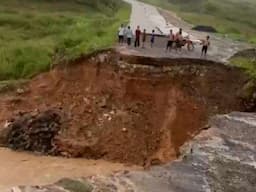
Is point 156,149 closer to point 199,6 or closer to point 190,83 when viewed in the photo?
point 190,83

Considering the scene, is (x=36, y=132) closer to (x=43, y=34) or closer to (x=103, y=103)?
(x=103, y=103)

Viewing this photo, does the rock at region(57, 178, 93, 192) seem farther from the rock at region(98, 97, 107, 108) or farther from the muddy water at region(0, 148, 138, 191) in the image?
the rock at region(98, 97, 107, 108)

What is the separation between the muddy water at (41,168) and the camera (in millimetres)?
21672

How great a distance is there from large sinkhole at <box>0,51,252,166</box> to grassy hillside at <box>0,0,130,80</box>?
2735 mm

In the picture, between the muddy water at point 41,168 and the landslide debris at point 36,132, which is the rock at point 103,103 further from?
the muddy water at point 41,168

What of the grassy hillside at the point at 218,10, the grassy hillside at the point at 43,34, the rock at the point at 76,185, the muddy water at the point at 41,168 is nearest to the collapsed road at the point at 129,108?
the muddy water at the point at 41,168

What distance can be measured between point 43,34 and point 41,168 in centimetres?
1973

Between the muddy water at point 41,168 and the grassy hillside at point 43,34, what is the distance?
218 inches

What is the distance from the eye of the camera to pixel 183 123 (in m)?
24.5

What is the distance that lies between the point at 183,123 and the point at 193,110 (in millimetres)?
652

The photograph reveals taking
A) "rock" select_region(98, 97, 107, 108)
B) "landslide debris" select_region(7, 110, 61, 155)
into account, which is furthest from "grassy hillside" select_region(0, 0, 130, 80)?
"landslide debris" select_region(7, 110, 61, 155)

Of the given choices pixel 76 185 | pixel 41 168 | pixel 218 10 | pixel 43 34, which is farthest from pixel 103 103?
pixel 218 10

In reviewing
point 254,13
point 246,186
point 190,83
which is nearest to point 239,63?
point 190,83

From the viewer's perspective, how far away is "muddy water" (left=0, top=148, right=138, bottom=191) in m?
21.7
